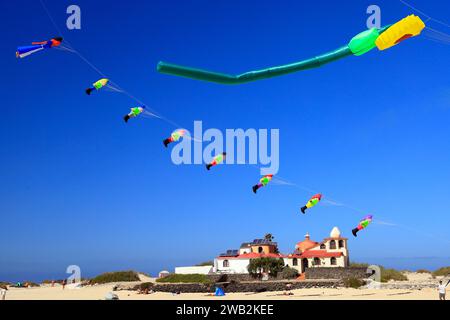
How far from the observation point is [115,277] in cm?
5675

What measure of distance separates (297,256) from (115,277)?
Answer: 67.7 ft

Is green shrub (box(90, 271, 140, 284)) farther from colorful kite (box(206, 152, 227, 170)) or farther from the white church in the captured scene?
colorful kite (box(206, 152, 227, 170))

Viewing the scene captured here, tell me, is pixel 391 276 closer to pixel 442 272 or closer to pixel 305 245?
pixel 442 272

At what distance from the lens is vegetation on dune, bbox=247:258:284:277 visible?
5575 cm

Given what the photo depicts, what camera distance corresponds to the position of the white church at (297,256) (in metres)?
58.8

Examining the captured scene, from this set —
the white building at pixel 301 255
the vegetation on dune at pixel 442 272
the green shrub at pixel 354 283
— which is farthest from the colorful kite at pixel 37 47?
the vegetation on dune at pixel 442 272

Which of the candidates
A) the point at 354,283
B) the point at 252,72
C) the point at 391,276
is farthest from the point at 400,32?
the point at 391,276

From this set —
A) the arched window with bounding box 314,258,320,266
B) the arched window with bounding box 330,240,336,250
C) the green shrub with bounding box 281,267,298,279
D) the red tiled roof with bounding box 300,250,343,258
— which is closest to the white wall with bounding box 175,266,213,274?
the green shrub with bounding box 281,267,298,279

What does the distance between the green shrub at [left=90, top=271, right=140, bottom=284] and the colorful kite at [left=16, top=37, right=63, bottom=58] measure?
37001mm

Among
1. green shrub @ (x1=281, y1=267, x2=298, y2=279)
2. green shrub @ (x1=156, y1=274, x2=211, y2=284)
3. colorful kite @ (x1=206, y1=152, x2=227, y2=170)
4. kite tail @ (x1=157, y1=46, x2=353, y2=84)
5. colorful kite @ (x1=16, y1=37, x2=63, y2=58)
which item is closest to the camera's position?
kite tail @ (x1=157, y1=46, x2=353, y2=84)

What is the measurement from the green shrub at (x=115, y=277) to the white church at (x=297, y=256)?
751cm

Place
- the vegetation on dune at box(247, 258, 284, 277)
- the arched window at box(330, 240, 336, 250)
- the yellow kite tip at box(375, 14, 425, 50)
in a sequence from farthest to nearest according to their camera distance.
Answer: the arched window at box(330, 240, 336, 250) → the vegetation on dune at box(247, 258, 284, 277) → the yellow kite tip at box(375, 14, 425, 50)
